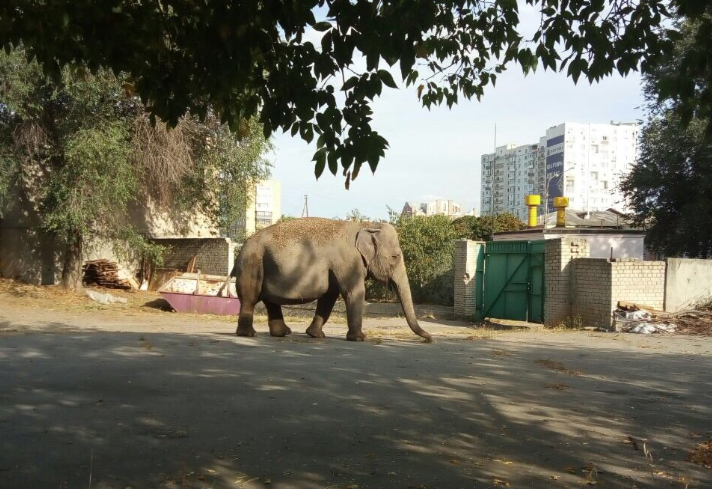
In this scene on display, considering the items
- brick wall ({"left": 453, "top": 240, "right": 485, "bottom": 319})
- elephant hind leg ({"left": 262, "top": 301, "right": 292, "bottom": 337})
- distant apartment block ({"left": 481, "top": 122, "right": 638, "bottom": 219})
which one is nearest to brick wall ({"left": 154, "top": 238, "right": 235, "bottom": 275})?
brick wall ({"left": 453, "top": 240, "right": 485, "bottom": 319})

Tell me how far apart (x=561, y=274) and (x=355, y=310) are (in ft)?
26.4

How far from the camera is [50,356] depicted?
34.2ft

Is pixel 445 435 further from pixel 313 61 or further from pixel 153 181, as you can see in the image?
pixel 153 181

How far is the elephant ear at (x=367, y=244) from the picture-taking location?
13.9 metres

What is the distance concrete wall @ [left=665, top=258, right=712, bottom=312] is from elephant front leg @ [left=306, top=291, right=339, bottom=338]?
9.31m

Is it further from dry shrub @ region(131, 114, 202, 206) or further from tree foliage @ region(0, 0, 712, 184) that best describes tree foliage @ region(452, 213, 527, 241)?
tree foliage @ region(0, 0, 712, 184)

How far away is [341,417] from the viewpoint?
6914 mm

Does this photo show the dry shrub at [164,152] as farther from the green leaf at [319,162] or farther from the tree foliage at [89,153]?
the green leaf at [319,162]

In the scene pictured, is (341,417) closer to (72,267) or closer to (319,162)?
(319,162)

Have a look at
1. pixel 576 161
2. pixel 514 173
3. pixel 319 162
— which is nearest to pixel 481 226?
pixel 319 162

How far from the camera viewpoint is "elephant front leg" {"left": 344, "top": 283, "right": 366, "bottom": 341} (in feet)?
45.0

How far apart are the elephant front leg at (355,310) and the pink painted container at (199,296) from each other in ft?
34.9

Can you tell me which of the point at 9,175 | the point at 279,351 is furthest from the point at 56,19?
the point at 9,175

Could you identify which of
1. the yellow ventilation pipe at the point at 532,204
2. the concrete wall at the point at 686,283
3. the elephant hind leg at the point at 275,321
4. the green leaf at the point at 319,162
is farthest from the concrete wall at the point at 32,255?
the green leaf at the point at 319,162
